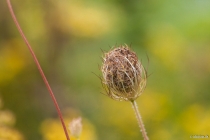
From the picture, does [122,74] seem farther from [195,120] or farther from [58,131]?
[195,120]

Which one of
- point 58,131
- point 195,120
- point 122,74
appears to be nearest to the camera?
point 122,74

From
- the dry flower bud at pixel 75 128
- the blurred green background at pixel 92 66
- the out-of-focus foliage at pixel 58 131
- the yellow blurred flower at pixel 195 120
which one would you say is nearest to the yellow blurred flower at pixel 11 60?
the blurred green background at pixel 92 66

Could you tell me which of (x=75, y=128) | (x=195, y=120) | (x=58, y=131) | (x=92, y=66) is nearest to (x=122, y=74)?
(x=75, y=128)

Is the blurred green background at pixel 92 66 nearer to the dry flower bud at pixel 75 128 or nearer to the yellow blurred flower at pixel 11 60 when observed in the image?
the yellow blurred flower at pixel 11 60

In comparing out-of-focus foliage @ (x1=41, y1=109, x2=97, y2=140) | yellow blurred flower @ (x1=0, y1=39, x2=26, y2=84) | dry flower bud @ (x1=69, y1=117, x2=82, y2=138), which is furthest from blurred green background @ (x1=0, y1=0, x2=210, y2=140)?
dry flower bud @ (x1=69, y1=117, x2=82, y2=138)

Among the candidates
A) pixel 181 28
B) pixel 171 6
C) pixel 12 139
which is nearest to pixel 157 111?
pixel 181 28

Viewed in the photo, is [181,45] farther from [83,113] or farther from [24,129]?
[24,129]
